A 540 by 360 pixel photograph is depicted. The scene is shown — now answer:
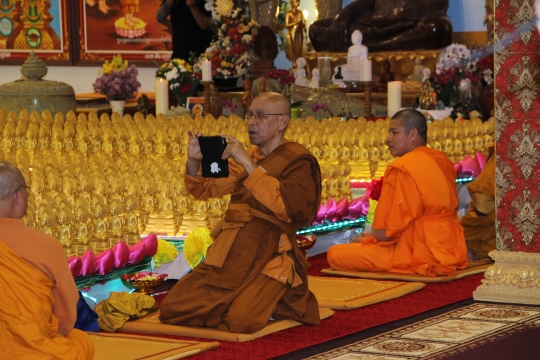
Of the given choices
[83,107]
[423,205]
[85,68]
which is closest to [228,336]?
[423,205]

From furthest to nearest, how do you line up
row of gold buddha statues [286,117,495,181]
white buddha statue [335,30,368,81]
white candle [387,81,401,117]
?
white buddha statue [335,30,368,81] → white candle [387,81,401,117] → row of gold buddha statues [286,117,495,181]

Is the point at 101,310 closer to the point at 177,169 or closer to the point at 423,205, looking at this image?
the point at 177,169

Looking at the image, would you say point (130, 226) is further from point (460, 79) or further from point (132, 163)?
point (460, 79)

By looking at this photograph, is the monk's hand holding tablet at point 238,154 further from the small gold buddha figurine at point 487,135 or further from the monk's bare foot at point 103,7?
the monk's bare foot at point 103,7

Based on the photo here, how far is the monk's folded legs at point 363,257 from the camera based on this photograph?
510cm

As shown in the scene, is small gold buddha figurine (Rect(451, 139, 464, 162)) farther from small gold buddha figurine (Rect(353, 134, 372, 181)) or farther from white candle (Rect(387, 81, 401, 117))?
small gold buddha figurine (Rect(353, 134, 372, 181))

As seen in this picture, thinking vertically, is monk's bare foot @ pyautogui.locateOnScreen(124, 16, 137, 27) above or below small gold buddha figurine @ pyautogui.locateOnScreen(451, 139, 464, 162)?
above

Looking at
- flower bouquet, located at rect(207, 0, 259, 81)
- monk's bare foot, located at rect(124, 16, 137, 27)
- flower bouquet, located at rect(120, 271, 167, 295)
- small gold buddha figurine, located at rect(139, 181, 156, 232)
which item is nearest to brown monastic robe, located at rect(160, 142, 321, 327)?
flower bouquet, located at rect(120, 271, 167, 295)

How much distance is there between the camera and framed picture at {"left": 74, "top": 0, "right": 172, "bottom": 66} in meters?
13.9

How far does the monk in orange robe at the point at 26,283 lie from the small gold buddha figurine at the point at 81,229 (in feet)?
3.94

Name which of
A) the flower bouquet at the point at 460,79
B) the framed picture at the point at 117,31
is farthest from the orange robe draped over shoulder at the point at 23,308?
the framed picture at the point at 117,31

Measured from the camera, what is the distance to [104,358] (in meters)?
3.62

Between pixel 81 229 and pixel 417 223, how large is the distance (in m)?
1.65

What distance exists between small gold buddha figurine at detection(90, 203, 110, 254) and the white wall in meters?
8.30
